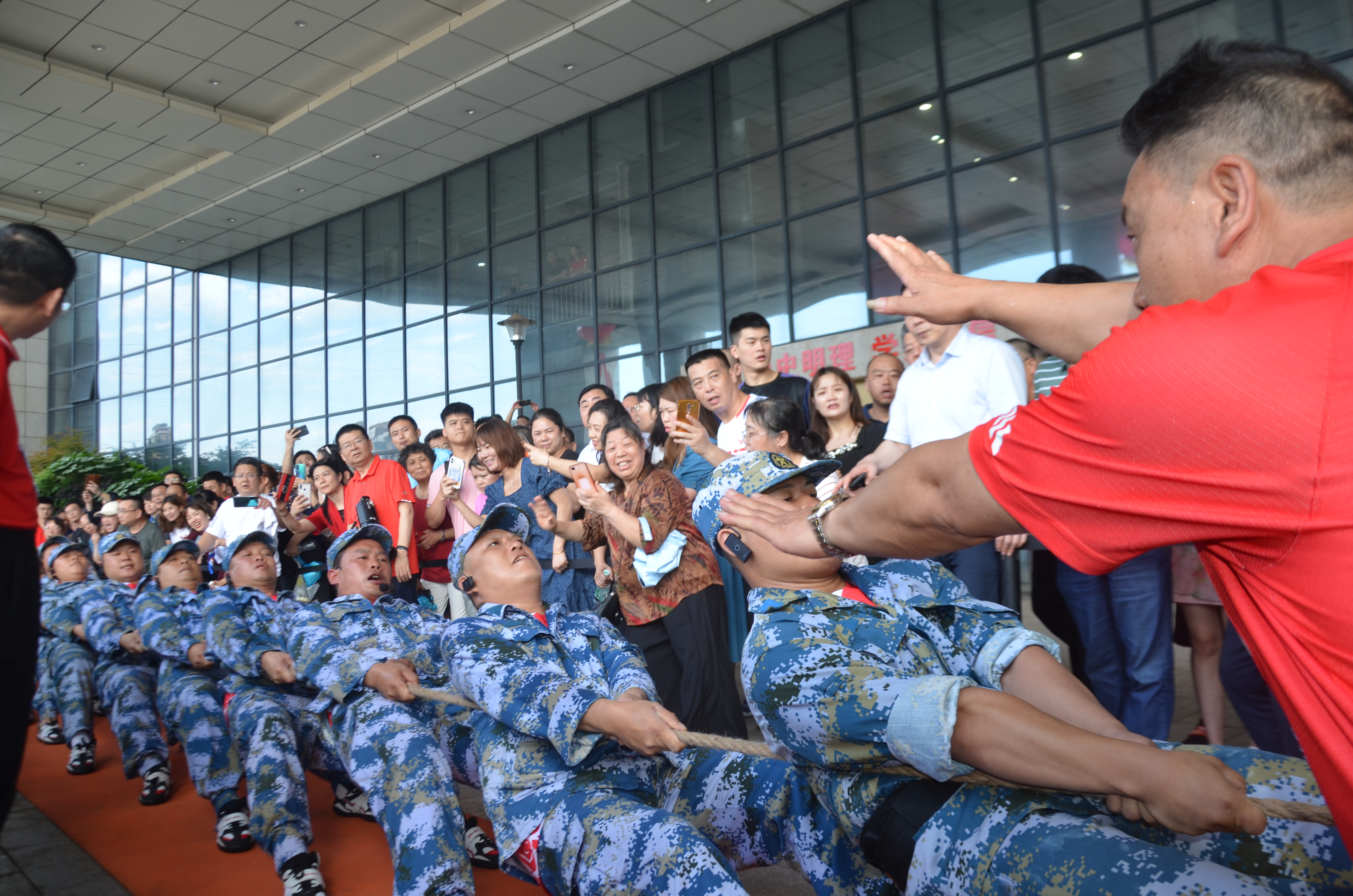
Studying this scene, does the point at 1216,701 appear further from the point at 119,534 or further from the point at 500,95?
the point at 500,95

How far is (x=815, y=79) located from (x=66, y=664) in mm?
8827

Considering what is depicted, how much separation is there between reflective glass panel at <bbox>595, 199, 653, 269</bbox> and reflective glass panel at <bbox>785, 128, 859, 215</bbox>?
2.08 m

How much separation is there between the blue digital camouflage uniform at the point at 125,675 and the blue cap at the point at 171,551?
105mm

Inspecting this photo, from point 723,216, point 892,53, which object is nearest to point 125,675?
point 723,216

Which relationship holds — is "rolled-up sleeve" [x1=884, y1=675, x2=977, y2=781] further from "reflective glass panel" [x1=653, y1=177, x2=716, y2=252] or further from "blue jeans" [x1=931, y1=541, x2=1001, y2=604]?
"reflective glass panel" [x1=653, y1=177, x2=716, y2=252]

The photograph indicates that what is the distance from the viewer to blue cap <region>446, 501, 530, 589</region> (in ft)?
10.2

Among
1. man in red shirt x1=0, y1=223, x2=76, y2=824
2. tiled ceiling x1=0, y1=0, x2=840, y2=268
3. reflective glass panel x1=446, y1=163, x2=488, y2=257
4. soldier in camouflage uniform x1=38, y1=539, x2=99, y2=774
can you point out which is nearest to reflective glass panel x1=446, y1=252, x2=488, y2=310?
reflective glass panel x1=446, y1=163, x2=488, y2=257

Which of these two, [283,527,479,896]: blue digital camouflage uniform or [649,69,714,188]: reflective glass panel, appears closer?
[283,527,479,896]: blue digital camouflage uniform

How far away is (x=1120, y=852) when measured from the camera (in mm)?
1262

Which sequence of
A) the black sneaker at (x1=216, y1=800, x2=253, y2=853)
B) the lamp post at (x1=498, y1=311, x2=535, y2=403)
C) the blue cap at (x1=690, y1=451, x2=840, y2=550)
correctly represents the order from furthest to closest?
the lamp post at (x1=498, y1=311, x2=535, y2=403)
the black sneaker at (x1=216, y1=800, x2=253, y2=853)
the blue cap at (x1=690, y1=451, x2=840, y2=550)

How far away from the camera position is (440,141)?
483 inches

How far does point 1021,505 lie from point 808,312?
8682 mm

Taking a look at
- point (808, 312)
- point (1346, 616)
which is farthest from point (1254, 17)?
point (1346, 616)

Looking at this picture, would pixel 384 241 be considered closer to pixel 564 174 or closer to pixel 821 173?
pixel 564 174
